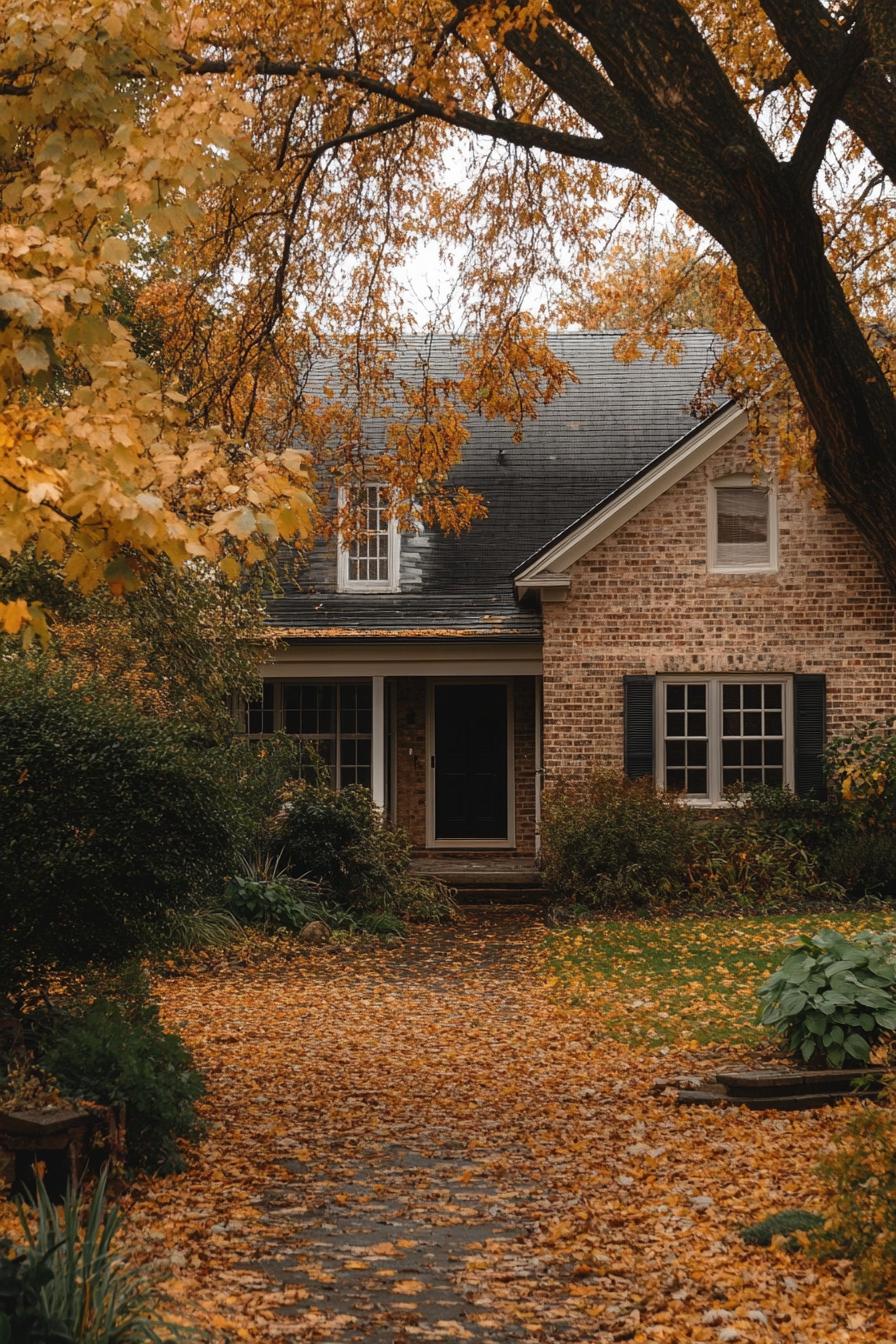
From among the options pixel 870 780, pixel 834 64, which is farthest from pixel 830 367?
pixel 870 780

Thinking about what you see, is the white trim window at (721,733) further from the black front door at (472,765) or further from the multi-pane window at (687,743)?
the black front door at (472,765)

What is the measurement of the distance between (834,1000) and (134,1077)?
3659 mm

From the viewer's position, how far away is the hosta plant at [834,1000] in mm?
7480

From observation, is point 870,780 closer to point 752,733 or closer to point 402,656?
point 752,733

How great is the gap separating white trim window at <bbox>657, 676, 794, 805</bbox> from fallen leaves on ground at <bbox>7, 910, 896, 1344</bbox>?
7.67 metres

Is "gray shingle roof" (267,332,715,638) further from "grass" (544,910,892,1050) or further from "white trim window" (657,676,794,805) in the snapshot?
"grass" (544,910,892,1050)

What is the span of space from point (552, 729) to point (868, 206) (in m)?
8.19

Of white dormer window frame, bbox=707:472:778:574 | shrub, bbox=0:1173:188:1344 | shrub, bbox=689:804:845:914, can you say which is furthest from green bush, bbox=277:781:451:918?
shrub, bbox=0:1173:188:1344

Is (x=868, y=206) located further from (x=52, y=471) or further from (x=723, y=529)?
(x=52, y=471)

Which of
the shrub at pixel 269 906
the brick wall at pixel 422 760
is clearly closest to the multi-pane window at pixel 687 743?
the brick wall at pixel 422 760

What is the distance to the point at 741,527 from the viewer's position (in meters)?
17.8

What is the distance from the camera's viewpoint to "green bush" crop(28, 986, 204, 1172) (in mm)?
6008

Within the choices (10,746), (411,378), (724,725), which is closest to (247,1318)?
(10,746)

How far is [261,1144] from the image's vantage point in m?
6.80
